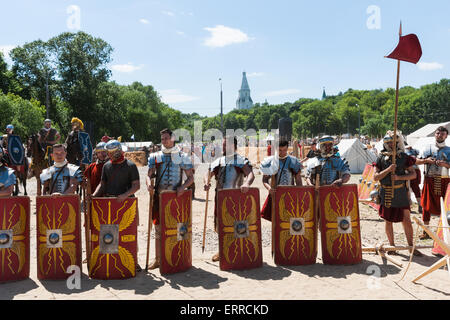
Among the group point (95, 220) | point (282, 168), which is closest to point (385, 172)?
point (282, 168)

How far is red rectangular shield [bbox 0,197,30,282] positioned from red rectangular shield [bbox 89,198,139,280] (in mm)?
782

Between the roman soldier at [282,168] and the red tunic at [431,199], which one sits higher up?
the roman soldier at [282,168]

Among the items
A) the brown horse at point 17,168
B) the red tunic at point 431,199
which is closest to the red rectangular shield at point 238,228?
the red tunic at point 431,199

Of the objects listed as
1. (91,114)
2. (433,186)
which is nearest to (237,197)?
(433,186)

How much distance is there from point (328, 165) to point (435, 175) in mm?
2326

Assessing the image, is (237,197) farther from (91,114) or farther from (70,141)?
(91,114)

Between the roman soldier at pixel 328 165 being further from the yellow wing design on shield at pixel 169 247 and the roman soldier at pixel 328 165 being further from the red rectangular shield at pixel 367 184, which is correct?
the red rectangular shield at pixel 367 184

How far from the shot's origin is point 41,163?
981 centimetres

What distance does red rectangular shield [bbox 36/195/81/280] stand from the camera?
4855 millimetres

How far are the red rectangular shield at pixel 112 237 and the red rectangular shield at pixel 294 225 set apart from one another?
182cm

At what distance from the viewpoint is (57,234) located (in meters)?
4.88

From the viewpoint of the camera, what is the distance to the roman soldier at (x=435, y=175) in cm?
691
